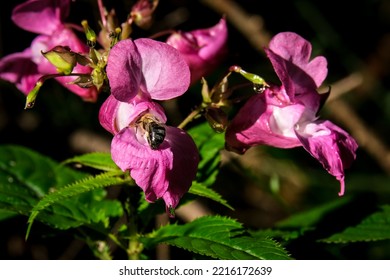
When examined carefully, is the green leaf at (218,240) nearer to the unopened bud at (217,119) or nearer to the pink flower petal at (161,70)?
the unopened bud at (217,119)

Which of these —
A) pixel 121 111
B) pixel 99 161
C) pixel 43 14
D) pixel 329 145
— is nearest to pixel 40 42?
pixel 43 14

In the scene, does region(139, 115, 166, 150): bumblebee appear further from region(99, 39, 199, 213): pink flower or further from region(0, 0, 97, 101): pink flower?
region(0, 0, 97, 101): pink flower

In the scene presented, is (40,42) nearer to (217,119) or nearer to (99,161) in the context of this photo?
(99,161)

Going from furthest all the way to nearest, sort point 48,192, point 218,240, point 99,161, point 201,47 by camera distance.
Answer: point 48,192 < point 201,47 < point 99,161 < point 218,240

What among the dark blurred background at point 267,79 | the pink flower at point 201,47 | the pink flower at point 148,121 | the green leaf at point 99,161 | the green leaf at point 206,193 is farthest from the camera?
the dark blurred background at point 267,79

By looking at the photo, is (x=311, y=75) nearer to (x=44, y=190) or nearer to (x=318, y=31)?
(x=44, y=190)

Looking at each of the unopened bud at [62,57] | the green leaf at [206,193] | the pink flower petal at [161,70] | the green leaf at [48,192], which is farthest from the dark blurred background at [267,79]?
the unopened bud at [62,57]

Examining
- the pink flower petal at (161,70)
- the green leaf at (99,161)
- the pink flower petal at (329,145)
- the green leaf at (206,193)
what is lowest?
the green leaf at (99,161)
